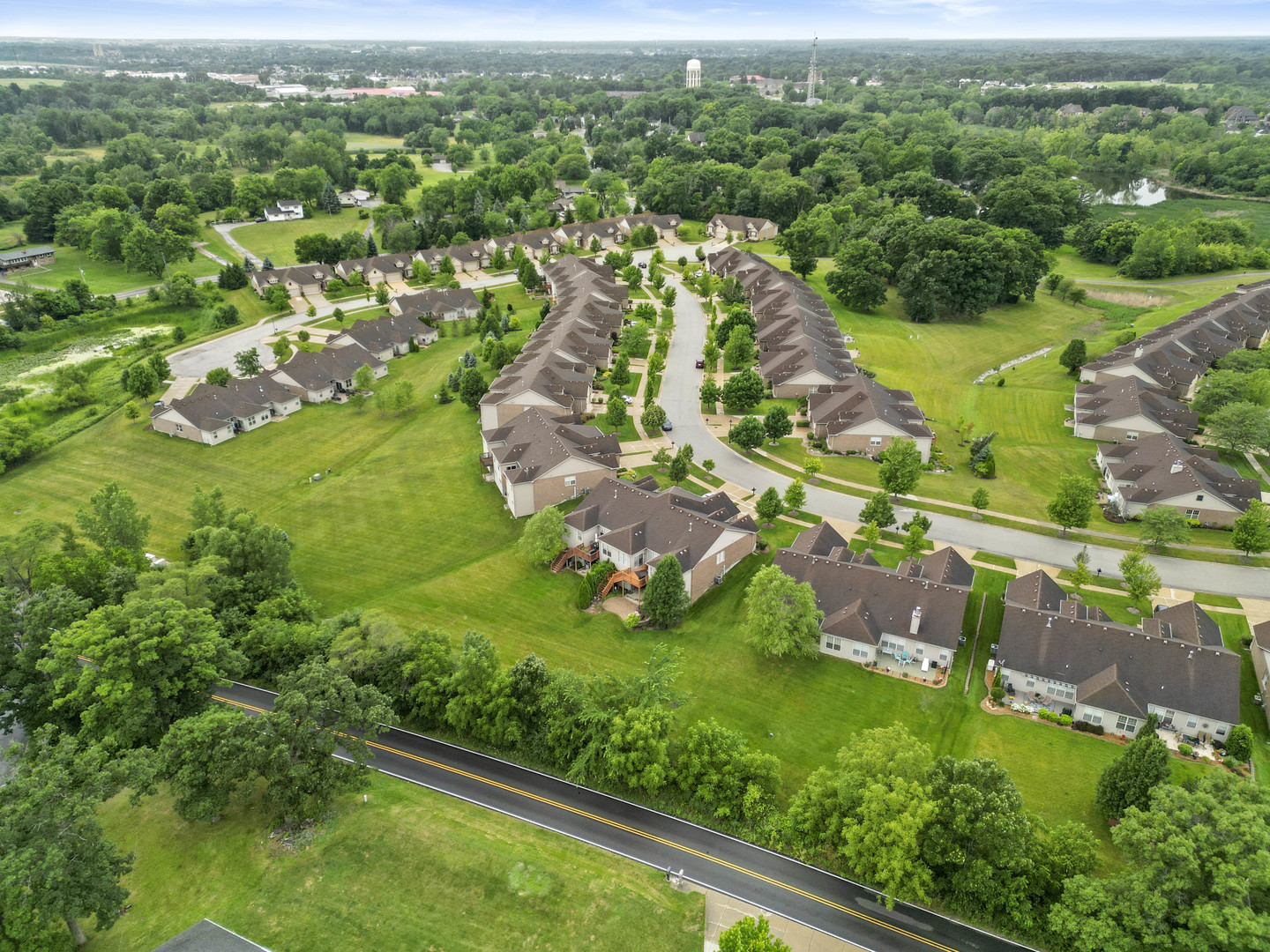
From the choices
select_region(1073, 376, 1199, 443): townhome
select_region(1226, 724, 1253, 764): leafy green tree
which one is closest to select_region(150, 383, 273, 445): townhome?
select_region(1226, 724, 1253, 764): leafy green tree

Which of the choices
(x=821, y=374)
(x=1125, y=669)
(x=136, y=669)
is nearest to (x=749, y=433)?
(x=821, y=374)

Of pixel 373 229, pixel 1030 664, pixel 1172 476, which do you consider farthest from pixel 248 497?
pixel 373 229

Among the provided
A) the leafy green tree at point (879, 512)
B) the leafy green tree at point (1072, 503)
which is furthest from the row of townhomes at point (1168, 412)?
the leafy green tree at point (879, 512)

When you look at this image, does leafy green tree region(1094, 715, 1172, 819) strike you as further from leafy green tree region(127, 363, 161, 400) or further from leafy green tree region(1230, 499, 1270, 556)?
leafy green tree region(127, 363, 161, 400)

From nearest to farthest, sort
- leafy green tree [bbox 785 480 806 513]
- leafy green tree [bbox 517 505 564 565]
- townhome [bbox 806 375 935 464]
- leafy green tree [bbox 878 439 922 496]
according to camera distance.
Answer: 1. leafy green tree [bbox 517 505 564 565]
2. leafy green tree [bbox 785 480 806 513]
3. leafy green tree [bbox 878 439 922 496]
4. townhome [bbox 806 375 935 464]

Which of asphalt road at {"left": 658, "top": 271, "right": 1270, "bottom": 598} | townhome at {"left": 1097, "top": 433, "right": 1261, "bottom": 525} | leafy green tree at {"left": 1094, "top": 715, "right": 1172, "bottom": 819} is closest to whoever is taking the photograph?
leafy green tree at {"left": 1094, "top": 715, "right": 1172, "bottom": 819}

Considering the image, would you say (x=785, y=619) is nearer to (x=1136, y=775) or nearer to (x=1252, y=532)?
(x=1136, y=775)

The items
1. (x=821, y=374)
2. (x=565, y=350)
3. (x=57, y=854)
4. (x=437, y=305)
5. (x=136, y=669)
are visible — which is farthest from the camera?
(x=437, y=305)

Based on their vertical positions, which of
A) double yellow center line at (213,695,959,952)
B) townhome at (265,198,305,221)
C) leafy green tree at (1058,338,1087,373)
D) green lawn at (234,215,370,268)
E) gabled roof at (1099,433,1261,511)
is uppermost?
townhome at (265,198,305,221)
